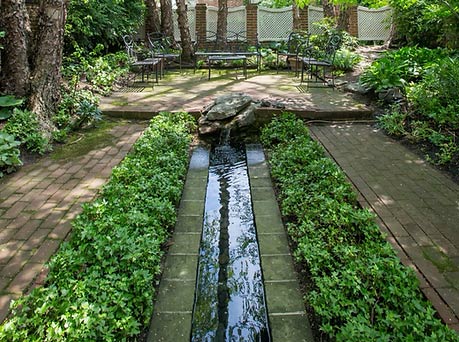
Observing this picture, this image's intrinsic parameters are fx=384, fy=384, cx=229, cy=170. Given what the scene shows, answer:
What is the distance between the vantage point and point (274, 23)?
506 inches

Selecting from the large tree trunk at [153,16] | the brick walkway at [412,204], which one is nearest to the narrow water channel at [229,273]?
the brick walkway at [412,204]

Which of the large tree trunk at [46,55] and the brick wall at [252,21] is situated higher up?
the brick wall at [252,21]

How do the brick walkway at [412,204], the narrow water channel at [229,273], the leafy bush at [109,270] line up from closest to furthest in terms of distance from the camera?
1. the leafy bush at [109,270]
2. the narrow water channel at [229,273]
3. the brick walkway at [412,204]

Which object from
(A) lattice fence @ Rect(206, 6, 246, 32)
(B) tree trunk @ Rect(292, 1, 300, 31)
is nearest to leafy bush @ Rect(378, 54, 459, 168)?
(B) tree trunk @ Rect(292, 1, 300, 31)

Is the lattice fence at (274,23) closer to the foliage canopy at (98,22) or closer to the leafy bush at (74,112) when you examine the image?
the foliage canopy at (98,22)

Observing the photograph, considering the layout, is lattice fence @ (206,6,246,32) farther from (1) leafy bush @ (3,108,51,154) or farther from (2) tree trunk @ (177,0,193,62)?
(1) leafy bush @ (3,108,51,154)

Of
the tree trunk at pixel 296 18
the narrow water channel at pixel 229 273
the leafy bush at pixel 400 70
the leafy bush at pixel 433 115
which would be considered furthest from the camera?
the tree trunk at pixel 296 18

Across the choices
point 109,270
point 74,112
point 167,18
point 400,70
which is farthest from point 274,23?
point 109,270

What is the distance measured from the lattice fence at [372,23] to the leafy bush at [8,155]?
11.9 m

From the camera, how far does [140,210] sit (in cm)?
269

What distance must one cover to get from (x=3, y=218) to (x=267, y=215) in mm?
1917

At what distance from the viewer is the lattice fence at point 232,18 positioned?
1267 cm

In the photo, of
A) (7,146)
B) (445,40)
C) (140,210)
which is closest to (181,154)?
(140,210)

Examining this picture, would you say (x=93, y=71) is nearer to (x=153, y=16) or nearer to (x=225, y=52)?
(x=225, y=52)
